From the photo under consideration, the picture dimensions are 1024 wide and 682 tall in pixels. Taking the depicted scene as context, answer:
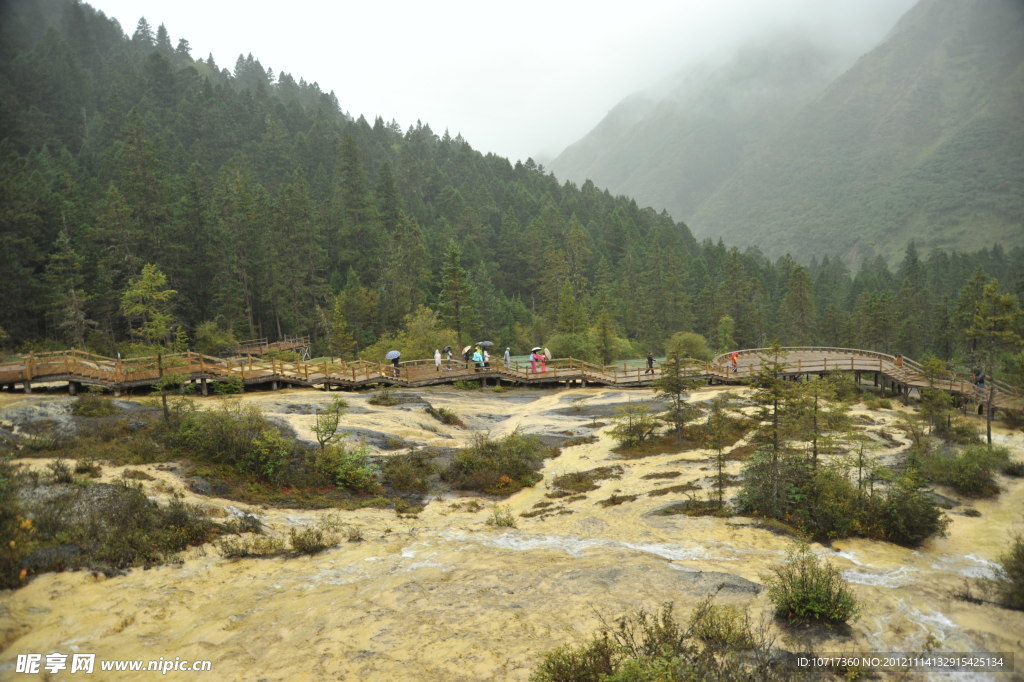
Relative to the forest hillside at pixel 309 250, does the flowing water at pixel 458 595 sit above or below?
below

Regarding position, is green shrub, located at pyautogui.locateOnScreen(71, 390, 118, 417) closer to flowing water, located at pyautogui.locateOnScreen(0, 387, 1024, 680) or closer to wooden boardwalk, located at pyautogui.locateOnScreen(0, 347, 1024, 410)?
wooden boardwalk, located at pyautogui.locateOnScreen(0, 347, 1024, 410)

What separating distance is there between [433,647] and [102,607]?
231 inches

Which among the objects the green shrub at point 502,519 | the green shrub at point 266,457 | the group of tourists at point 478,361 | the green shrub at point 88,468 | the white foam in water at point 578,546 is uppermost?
the group of tourists at point 478,361

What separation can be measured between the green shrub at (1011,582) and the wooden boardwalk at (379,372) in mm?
6099

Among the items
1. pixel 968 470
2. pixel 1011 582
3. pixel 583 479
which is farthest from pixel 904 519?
pixel 583 479

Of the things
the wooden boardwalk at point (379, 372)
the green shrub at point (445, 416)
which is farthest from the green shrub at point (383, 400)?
the wooden boardwalk at point (379, 372)

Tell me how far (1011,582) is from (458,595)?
10.0 metres

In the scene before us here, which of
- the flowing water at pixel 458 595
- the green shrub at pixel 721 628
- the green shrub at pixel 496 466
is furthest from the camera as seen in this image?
the green shrub at pixel 496 466

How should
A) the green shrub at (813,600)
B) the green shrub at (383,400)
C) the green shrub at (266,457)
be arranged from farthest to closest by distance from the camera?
the green shrub at (383,400) < the green shrub at (266,457) < the green shrub at (813,600)

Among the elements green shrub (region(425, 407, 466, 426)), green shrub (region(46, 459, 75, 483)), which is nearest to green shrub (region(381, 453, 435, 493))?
green shrub (region(425, 407, 466, 426))

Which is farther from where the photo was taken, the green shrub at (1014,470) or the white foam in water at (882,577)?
the green shrub at (1014,470)

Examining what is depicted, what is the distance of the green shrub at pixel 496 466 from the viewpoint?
19.1m

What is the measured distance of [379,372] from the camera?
32.2 metres

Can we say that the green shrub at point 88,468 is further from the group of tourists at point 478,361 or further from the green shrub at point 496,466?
the group of tourists at point 478,361
